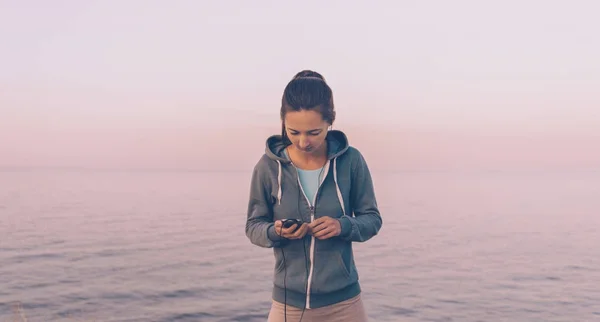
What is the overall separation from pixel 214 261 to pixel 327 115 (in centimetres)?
1676

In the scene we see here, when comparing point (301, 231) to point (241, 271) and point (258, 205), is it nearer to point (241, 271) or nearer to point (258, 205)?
point (258, 205)

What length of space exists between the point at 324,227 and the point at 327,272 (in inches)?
15.8

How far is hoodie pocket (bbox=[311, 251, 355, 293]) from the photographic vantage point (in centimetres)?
384

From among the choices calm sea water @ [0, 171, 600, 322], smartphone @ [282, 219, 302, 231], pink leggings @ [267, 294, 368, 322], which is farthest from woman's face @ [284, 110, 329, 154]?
calm sea water @ [0, 171, 600, 322]

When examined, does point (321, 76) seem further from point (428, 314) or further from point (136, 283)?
point (136, 283)

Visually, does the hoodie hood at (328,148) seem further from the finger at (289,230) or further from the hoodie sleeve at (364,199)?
the finger at (289,230)

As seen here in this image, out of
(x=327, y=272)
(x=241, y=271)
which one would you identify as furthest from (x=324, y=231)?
(x=241, y=271)

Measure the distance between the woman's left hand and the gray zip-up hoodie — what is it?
10 centimetres

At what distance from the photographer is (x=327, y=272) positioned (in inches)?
151

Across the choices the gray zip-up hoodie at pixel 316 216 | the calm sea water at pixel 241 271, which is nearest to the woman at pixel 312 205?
the gray zip-up hoodie at pixel 316 216

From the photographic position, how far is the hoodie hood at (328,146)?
395 cm

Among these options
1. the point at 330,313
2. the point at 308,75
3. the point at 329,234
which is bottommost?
the point at 330,313

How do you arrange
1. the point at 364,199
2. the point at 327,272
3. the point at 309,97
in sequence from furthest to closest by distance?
the point at 364,199, the point at 327,272, the point at 309,97

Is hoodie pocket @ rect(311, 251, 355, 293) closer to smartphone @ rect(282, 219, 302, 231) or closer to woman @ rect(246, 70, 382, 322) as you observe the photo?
woman @ rect(246, 70, 382, 322)
